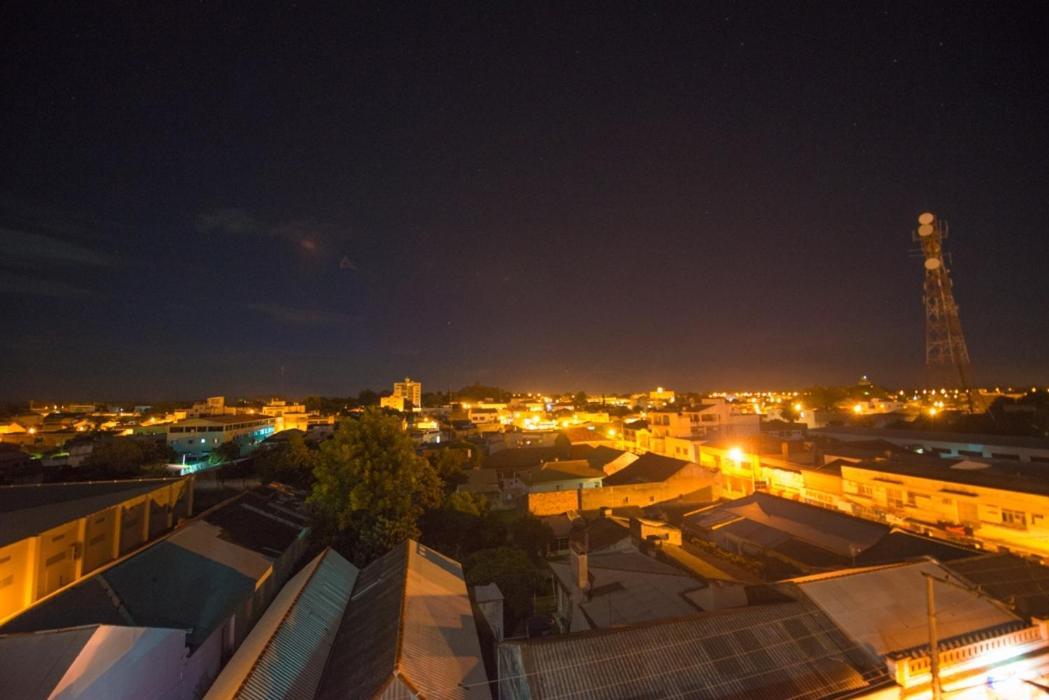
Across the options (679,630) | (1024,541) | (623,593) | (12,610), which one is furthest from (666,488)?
(12,610)

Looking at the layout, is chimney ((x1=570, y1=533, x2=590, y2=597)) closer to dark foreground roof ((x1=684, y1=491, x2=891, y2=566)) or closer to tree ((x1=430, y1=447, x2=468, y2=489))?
dark foreground roof ((x1=684, y1=491, x2=891, y2=566))

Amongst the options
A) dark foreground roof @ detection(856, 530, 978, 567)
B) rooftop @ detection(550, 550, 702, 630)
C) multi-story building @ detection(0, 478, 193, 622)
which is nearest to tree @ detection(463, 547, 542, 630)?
rooftop @ detection(550, 550, 702, 630)

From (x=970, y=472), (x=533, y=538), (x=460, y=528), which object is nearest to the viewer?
(x=970, y=472)

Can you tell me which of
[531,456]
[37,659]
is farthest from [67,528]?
[531,456]

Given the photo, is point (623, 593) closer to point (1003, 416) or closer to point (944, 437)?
point (944, 437)

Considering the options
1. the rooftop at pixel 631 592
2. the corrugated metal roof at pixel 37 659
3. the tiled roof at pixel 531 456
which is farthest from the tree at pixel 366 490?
the tiled roof at pixel 531 456

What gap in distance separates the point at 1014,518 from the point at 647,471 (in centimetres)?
1637

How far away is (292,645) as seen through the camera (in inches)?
384

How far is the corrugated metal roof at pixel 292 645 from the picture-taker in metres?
8.69

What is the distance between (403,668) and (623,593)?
605cm

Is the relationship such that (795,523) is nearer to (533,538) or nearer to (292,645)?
(533,538)

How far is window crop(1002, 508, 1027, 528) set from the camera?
17359 millimetres

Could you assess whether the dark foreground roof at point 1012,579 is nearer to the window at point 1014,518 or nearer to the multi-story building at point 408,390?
the window at point 1014,518

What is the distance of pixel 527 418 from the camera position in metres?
71.1
